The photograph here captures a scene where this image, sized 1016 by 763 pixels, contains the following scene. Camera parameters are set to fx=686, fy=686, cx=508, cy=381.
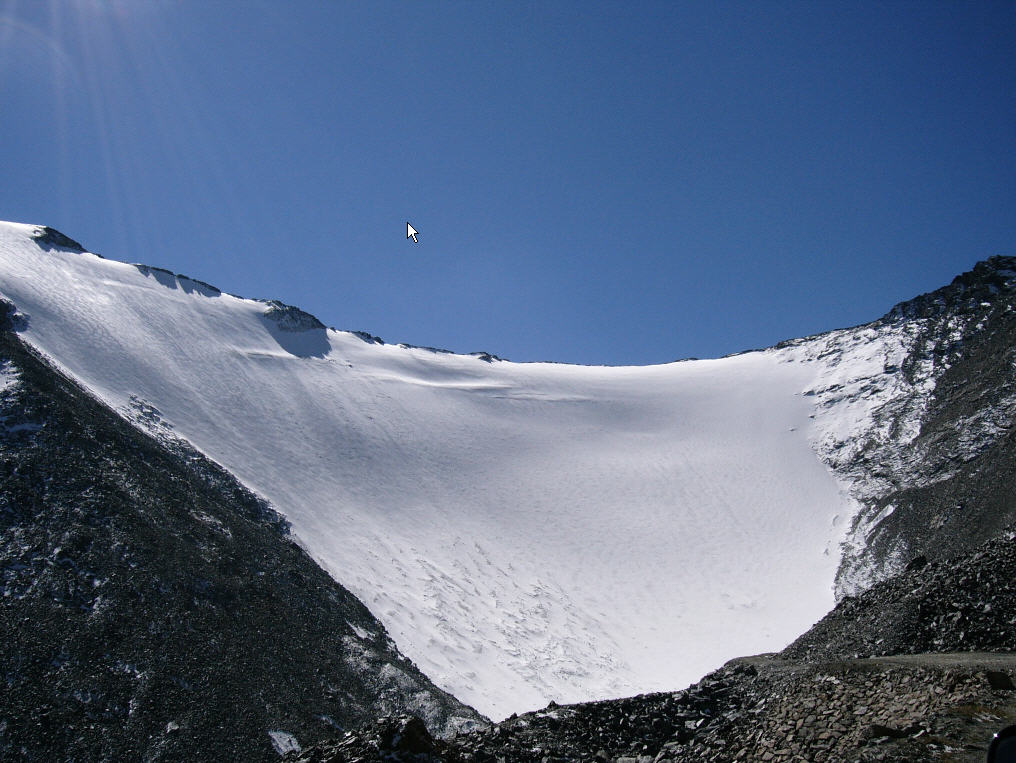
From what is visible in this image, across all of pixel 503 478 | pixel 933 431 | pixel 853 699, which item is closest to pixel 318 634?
pixel 853 699

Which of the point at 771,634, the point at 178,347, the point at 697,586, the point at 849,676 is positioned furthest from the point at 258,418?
the point at 849,676

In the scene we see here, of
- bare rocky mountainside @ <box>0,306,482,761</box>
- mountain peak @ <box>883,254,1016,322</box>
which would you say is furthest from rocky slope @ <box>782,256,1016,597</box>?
bare rocky mountainside @ <box>0,306,482,761</box>

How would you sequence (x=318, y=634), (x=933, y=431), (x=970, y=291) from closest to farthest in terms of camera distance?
1. (x=318, y=634)
2. (x=933, y=431)
3. (x=970, y=291)

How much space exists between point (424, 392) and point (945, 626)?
54.8m

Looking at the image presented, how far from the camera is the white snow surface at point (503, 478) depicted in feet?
114

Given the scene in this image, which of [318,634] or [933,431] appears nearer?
[318,634]

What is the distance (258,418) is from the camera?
48.8 metres

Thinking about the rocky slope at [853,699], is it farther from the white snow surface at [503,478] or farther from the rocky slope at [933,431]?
the white snow surface at [503,478]

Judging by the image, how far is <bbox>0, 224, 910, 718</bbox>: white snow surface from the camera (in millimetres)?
34656

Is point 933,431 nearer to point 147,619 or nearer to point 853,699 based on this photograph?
point 853,699

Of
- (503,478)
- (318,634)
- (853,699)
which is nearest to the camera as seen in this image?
(853,699)

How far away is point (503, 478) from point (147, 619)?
106ft

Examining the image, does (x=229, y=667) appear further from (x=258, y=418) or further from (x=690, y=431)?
(x=690, y=431)

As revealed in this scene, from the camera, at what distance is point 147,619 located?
72.1 feet
